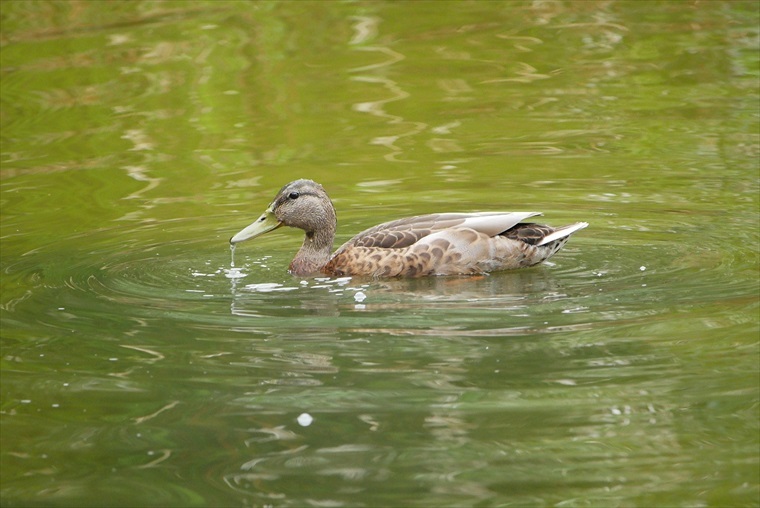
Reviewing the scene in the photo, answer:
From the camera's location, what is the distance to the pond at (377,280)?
5.79m

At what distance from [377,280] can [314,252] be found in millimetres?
750

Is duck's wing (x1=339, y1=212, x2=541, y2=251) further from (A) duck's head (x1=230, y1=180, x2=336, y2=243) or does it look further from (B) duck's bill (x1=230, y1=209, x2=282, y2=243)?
(B) duck's bill (x1=230, y1=209, x2=282, y2=243)

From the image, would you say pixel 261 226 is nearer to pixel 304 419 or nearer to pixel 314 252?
pixel 314 252

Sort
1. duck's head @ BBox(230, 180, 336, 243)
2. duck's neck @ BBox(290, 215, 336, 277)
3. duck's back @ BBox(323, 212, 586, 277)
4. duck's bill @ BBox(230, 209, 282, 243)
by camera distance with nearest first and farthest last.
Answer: duck's back @ BBox(323, 212, 586, 277), duck's neck @ BBox(290, 215, 336, 277), duck's bill @ BBox(230, 209, 282, 243), duck's head @ BBox(230, 180, 336, 243)

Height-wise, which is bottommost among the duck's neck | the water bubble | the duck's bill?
the duck's neck

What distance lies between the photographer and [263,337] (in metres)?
7.77

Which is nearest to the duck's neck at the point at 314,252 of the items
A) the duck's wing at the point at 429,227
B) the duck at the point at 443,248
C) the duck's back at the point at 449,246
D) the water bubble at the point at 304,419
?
the duck at the point at 443,248

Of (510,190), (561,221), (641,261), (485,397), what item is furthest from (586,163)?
(485,397)

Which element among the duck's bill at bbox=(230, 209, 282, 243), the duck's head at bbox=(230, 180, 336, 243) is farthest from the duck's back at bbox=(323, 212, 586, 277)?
the duck's bill at bbox=(230, 209, 282, 243)

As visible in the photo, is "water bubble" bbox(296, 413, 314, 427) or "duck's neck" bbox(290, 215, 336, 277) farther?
"duck's neck" bbox(290, 215, 336, 277)

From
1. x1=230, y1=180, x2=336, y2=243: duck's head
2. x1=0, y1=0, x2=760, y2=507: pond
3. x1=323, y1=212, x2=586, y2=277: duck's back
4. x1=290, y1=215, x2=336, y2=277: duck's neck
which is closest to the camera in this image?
x1=0, y1=0, x2=760, y2=507: pond

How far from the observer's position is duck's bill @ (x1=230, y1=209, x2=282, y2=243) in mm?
9867

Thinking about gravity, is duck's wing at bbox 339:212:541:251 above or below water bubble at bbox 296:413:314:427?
below

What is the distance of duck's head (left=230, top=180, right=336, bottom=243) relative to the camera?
998cm
